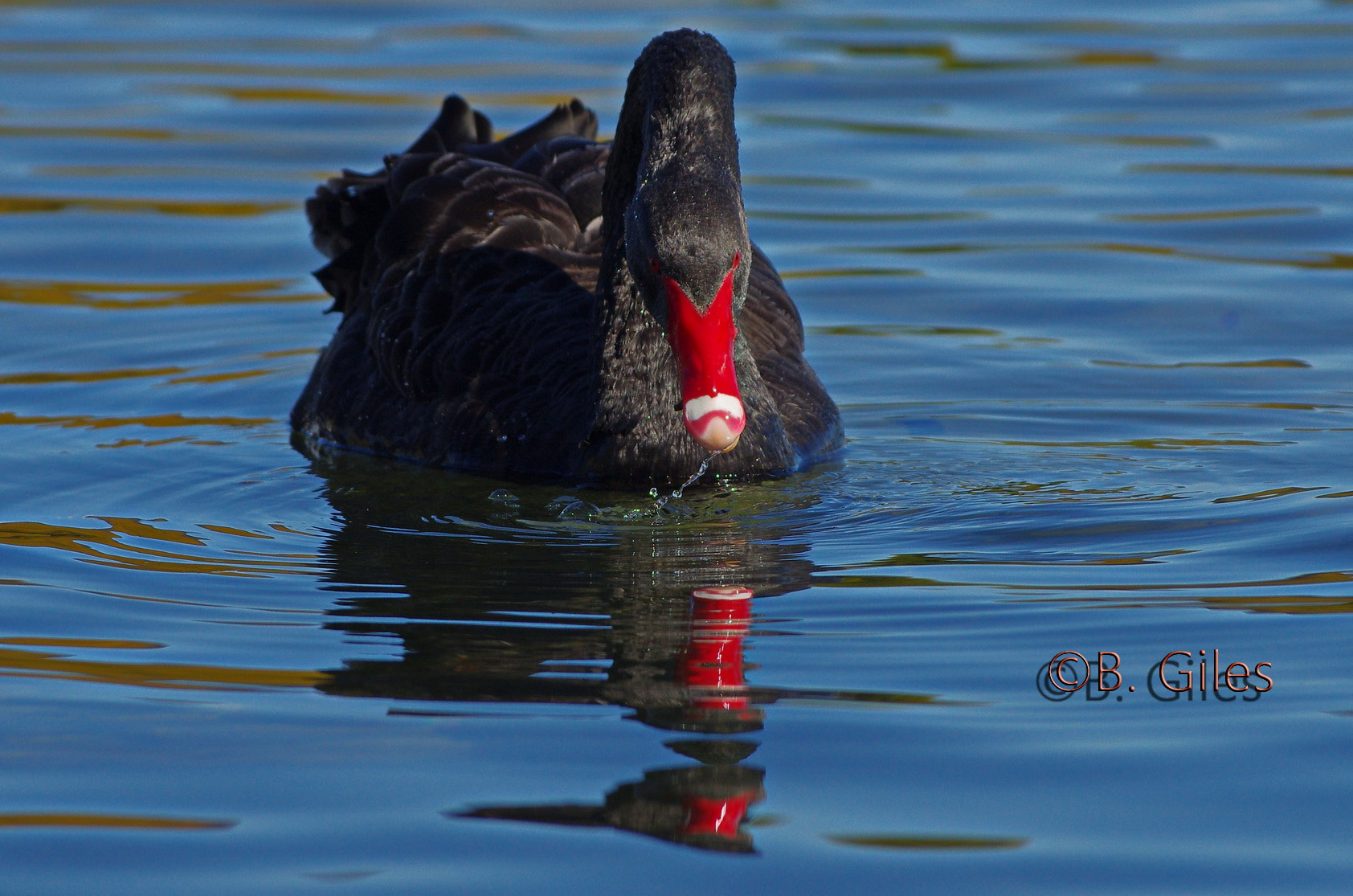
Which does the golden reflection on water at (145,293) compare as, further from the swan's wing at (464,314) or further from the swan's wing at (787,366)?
the swan's wing at (787,366)

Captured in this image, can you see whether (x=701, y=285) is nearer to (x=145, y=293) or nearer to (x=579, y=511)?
(x=579, y=511)

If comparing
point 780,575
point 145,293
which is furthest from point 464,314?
point 145,293

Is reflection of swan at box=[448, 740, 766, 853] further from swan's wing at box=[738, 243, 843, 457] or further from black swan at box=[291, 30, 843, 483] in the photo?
swan's wing at box=[738, 243, 843, 457]

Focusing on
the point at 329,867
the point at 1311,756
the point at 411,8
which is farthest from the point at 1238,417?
the point at 411,8

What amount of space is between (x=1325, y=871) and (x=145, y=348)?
7592 mm

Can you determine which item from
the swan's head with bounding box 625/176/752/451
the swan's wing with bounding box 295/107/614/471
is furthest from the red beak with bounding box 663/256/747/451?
the swan's wing with bounding box 295/107/614/471

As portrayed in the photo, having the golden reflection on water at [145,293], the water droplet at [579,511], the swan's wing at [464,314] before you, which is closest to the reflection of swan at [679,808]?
the water droplet at [579,511]

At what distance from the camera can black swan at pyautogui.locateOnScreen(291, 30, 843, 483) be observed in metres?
6.55

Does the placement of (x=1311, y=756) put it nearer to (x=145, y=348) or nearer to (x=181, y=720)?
(x=181, y=720)

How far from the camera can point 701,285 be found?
21.1 feet

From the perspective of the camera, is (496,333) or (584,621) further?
(496,333)

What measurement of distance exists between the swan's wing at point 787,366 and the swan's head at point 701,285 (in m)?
1.18

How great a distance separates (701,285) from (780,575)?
987 mm

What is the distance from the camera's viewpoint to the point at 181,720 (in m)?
4.94
